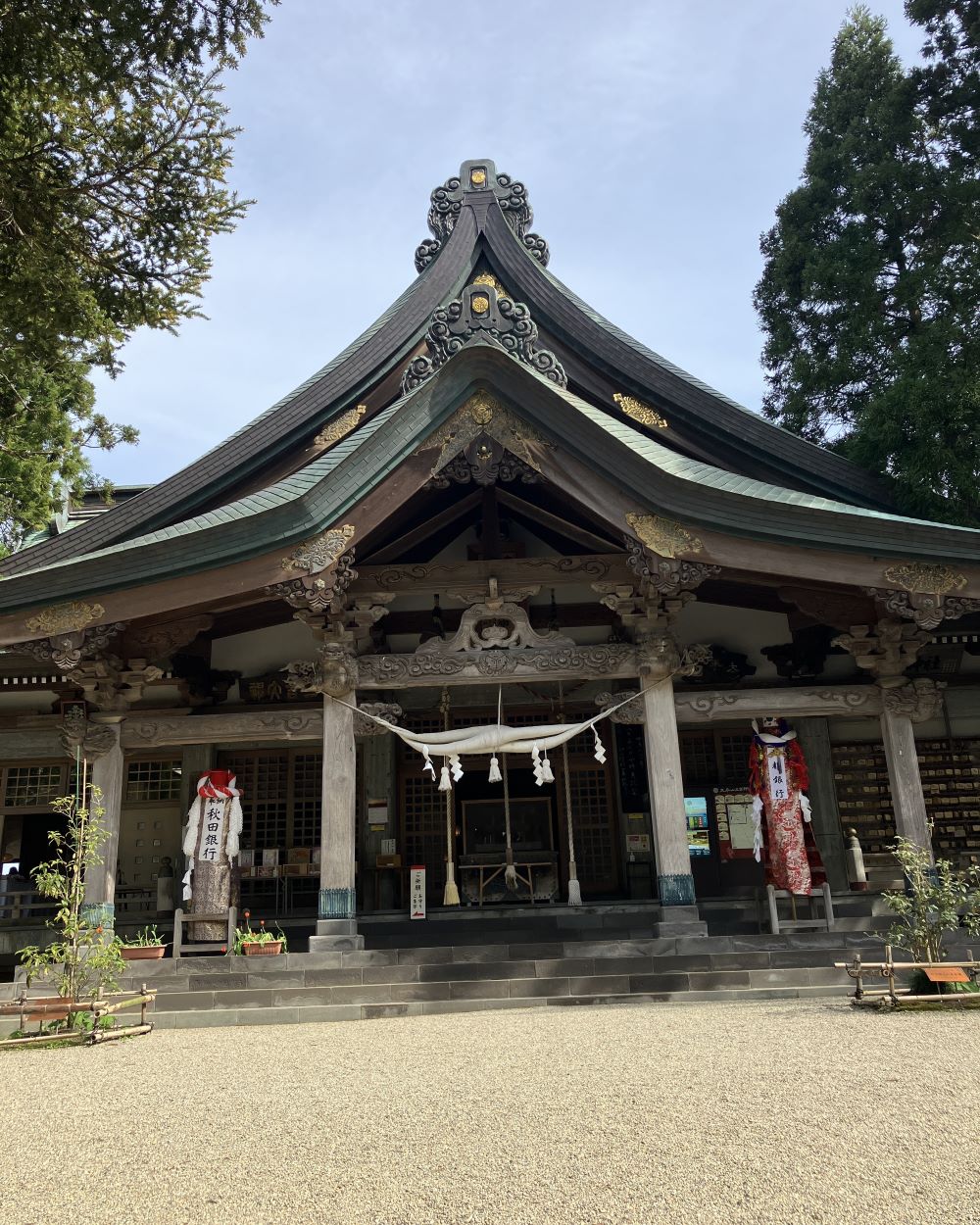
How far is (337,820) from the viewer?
1015 cm

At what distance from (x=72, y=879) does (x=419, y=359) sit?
6556 millimetres

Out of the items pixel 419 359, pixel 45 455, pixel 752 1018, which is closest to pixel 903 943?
pixel 752 1018

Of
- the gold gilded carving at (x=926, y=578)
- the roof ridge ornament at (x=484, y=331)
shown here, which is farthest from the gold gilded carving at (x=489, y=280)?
the gold gilded carving at (x=926, y=578)

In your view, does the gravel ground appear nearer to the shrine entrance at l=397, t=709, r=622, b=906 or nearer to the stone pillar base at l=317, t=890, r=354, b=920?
the stone pillar base at l=317, t=890, r=354, b=920

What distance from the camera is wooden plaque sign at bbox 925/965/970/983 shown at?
7535mm

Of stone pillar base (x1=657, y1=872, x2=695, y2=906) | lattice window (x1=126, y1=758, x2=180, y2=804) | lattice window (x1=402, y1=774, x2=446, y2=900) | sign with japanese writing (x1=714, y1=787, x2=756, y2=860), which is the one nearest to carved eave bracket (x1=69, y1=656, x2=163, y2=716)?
lattice window (x1=126, y1=758, x2=180, y2=804)

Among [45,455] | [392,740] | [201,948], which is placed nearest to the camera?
[201,948]

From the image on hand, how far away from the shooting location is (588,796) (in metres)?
13.8

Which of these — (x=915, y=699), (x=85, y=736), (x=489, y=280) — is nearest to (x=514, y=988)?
(x=915, y=699)

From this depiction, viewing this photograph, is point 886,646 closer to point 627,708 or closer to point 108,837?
point 627,708

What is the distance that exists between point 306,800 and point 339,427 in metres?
5.30

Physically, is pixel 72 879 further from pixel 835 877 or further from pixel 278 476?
pixel 835 877

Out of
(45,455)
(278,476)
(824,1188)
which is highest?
(45,455)

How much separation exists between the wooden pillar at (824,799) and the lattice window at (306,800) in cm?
678
